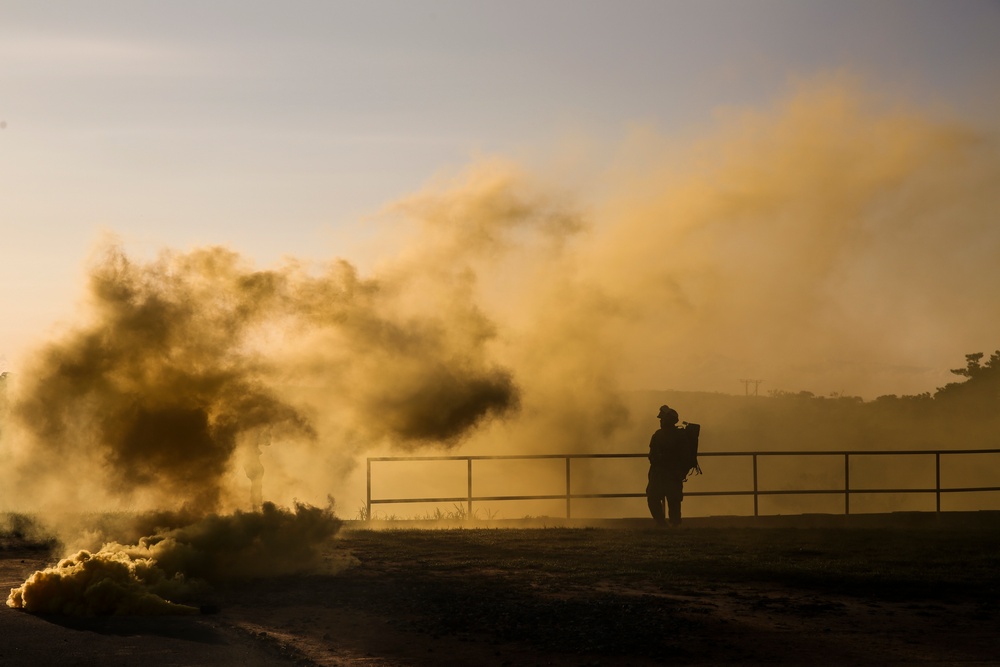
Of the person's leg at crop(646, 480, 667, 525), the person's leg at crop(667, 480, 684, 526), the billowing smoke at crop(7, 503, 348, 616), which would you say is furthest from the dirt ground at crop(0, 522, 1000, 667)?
the person's leg at crop(646, 480, 667, 525)

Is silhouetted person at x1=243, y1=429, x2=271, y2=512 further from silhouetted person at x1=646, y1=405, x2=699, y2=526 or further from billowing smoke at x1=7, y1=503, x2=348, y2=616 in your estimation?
silhouetted person at x1=646, y1=405, x2=699, y2=526

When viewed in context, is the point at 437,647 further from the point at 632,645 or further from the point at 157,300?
the point at 157,300

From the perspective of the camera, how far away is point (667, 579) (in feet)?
51.6

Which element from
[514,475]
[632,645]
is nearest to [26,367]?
[632,645]

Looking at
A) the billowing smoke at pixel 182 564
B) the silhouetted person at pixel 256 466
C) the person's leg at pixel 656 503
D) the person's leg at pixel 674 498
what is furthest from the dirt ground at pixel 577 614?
the person's leg at pixel 656 503

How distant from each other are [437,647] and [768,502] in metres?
67.0

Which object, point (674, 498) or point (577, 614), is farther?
point (674, 498)

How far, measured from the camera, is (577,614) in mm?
13078

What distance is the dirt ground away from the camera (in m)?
11.3

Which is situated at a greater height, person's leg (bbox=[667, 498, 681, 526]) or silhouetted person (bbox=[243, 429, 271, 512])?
silhouetted person (bbox=[243, 429, 271, 512])

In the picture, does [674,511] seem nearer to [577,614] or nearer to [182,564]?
[577,614]

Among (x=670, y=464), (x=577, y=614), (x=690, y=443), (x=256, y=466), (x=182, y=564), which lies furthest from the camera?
(x=690, y=443)

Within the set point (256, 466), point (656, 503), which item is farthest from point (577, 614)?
point (656, 503)

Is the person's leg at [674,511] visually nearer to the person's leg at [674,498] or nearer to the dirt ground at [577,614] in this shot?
the person's leg at [674,498]
